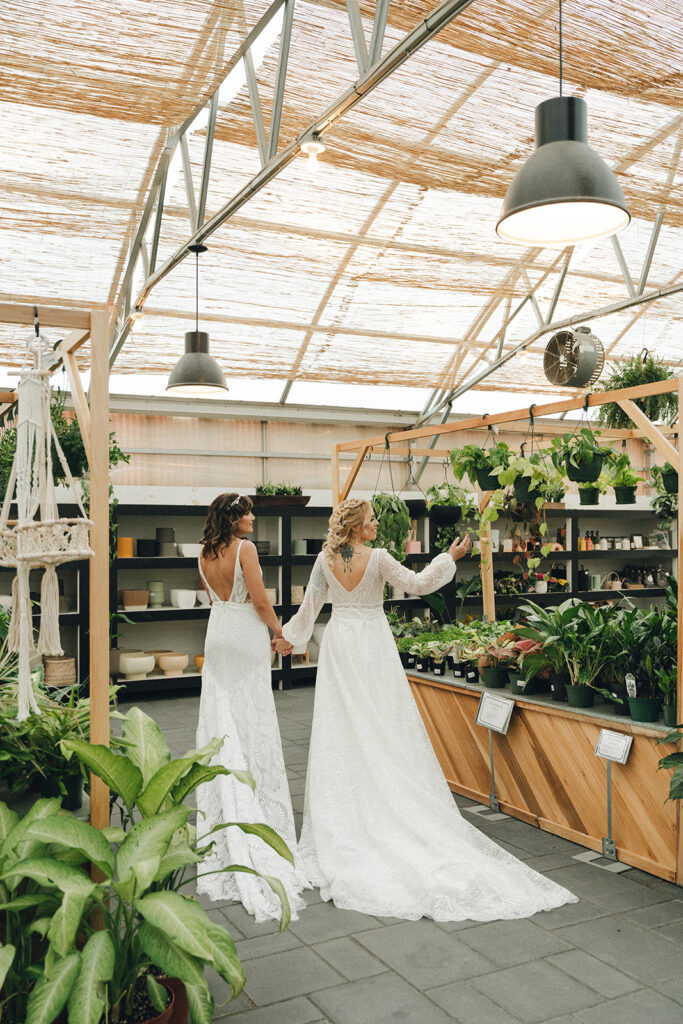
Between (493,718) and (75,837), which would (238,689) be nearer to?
(493,718)

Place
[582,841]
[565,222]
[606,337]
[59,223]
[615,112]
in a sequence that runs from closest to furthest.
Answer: [565,222] → [582,841] → [615,112] → [59,223] → [606,337]

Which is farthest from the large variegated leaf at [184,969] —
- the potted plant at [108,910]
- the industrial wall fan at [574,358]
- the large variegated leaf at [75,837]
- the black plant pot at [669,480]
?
the industrial wall fan at [574,358]

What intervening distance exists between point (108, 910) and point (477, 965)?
1391 millimetres

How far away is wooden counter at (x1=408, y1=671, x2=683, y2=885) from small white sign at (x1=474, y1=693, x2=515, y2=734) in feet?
0.20

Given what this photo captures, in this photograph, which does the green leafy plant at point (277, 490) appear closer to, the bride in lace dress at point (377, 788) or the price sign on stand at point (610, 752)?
the bride in lace dress at point (377, 788)

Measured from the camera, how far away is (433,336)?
9977mm

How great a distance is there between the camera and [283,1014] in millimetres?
2713

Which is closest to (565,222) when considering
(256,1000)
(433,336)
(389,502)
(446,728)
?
(256,1000)

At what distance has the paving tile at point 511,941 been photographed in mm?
3055

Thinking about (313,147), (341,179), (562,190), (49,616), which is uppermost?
(341,179)

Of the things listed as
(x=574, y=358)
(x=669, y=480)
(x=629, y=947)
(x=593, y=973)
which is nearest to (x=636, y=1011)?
(x=593, y=973)

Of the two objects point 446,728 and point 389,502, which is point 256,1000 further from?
point 389,502

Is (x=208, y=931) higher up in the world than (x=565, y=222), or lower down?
lower down

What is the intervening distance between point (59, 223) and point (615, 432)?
486cm
